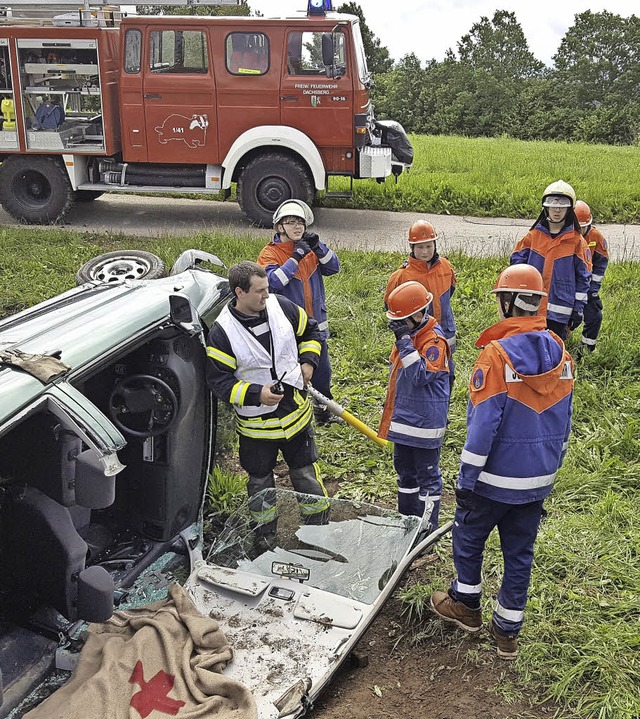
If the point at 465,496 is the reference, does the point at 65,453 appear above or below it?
above

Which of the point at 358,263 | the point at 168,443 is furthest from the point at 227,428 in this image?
the point at 358,263

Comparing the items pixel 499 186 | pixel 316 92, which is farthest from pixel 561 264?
pixel 499 186

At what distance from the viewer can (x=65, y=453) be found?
9.60 feet

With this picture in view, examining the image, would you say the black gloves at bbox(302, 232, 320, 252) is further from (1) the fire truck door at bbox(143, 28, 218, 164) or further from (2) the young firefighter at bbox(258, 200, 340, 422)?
(1) the fire truck door at bbox(143, 28, 218, 164)

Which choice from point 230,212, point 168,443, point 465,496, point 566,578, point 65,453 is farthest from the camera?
point 230,212

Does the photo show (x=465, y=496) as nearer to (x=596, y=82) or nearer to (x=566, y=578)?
(x=566, y=578)

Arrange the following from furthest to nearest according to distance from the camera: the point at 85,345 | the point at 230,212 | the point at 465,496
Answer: the point at 230,212, the point at 465,496, the point at 85,345

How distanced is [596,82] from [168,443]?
3838cm

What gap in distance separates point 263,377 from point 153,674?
1.51 metres

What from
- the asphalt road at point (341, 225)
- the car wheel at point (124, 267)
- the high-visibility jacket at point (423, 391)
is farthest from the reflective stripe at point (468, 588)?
the asphalt road at point (341, 225)

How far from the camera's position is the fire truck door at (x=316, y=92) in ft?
33.6

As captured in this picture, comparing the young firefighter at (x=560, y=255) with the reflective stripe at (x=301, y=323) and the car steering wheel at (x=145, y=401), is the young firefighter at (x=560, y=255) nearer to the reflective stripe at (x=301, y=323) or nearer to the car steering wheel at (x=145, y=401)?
the reflective stripe at (x=301, y=323)

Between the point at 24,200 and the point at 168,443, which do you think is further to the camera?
the point at 24,200

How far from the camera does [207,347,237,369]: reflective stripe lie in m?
3.94
